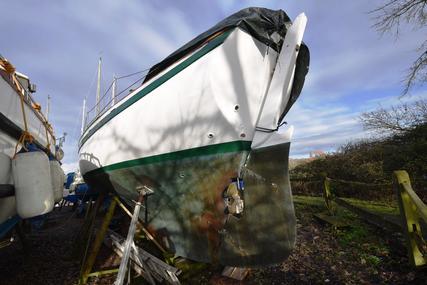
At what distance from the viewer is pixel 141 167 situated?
395 centimetres

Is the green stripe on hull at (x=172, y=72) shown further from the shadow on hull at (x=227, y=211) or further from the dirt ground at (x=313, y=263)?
the dirt ground at (x=313, y=263)

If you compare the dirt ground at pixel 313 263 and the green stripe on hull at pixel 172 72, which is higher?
the green stripe on hull at pixel 172 72

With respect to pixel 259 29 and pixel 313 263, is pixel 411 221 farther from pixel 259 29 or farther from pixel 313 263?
pixel 259 29

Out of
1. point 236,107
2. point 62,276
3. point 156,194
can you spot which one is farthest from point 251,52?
point 62,276

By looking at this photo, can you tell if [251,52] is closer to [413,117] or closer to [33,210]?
[33,210]

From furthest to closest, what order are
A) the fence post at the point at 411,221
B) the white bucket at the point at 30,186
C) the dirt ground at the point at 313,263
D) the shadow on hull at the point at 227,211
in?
the dirt ground at the point at 313,263, the shadow on hull at the point at 227,211, the fence post at the point at 411,221, the white bucket at the point at 30,186

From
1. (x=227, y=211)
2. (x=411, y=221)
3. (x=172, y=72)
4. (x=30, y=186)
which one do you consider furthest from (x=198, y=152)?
(x=411, y=221)

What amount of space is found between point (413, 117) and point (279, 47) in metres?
7.89

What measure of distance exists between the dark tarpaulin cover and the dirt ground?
7.52 feet

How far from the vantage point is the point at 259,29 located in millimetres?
3416

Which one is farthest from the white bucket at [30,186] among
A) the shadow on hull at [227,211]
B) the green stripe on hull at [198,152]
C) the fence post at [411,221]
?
the fence post at [411,221]

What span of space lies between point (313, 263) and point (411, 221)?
1574 millimetres

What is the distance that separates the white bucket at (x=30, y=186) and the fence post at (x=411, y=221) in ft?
13.3

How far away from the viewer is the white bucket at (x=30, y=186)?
2775 millimetres
